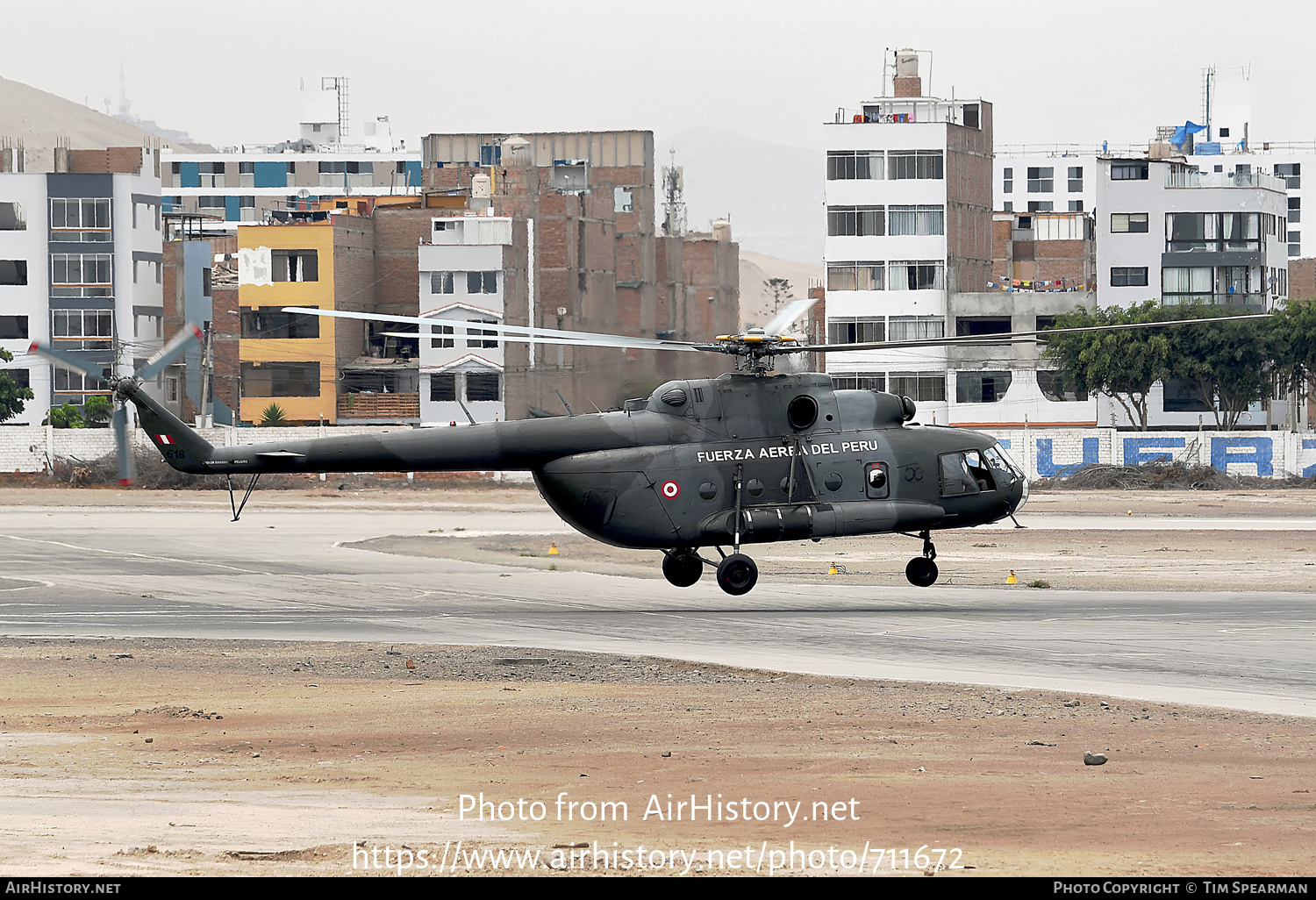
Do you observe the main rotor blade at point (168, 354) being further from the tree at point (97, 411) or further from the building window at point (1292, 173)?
the building window at point (1292, 173)

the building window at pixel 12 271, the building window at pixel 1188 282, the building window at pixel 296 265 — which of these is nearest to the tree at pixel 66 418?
the building window at pixel 296 265

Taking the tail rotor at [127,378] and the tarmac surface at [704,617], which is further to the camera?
the tail rotor at [127,378]

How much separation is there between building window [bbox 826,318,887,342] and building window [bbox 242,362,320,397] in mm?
31760

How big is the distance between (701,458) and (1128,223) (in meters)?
78.3

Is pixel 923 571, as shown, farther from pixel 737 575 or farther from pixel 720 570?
pixel 720 570

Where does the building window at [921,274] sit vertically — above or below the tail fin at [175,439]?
above

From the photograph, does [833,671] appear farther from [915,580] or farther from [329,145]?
[329,145]

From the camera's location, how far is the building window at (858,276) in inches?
3620

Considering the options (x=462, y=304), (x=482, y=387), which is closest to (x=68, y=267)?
(x=462, y=304)

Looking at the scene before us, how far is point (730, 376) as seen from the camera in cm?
2816

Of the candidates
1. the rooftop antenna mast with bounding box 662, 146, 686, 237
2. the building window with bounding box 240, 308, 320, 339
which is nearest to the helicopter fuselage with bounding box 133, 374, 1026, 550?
the building window with bounding box 240, 308, 320, 339

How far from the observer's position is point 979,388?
90750 millimetres

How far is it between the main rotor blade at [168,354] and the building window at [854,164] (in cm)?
6664

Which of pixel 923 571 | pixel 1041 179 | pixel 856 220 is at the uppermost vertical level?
pixel 1041 179
